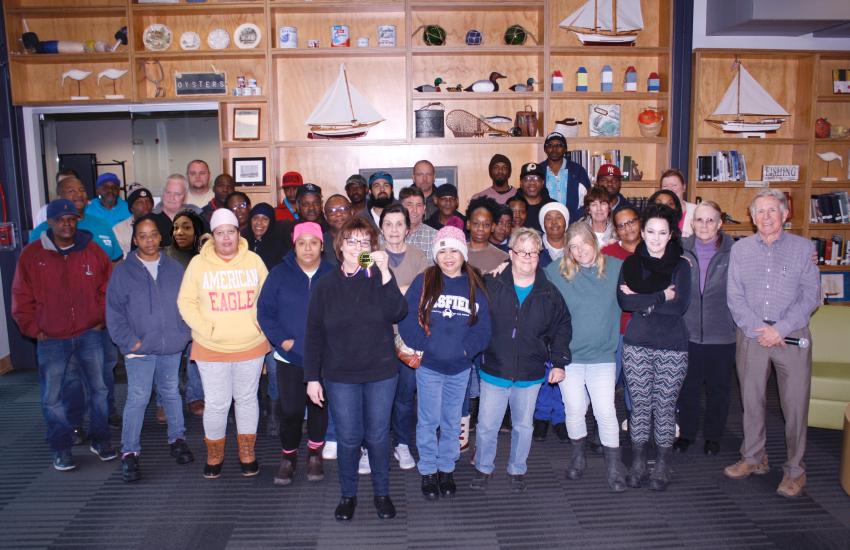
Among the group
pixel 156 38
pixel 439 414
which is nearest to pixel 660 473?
pixel 439 414

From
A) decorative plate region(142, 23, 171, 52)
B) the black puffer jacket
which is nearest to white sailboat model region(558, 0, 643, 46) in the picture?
the black puffer jacket

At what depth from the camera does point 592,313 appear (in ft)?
11.0

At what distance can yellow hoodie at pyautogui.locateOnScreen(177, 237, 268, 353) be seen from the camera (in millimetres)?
3363

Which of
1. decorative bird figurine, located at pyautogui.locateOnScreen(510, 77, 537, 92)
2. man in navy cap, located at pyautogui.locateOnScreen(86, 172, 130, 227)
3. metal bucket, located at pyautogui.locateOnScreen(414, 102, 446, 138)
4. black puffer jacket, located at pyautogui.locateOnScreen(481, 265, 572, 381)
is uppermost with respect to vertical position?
decorative bird figurine, located at pyautogui.locateOnScreen(510, 77, 537, 92)

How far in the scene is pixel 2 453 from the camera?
13.1ft

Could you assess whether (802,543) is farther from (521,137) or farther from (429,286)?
(521,137)

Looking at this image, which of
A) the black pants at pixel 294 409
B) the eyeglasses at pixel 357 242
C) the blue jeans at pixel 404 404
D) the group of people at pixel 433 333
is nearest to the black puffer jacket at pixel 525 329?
the group of people at pixel 433 333

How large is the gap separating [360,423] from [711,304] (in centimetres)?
212

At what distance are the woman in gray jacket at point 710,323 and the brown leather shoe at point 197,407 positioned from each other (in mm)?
3313

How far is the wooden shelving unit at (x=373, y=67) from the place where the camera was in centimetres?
594

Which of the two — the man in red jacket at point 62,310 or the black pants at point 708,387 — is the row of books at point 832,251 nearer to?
the black pants at point 708,387

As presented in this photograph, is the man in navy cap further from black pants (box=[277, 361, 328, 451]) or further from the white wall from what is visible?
the white wall

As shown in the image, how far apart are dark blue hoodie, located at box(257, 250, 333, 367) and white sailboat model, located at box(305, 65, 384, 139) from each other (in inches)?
120

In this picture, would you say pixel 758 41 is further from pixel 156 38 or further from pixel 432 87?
pixel 156 38
